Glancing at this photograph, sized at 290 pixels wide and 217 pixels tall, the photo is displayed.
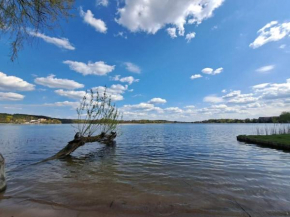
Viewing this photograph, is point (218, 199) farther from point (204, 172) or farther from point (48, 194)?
point (48, 194)

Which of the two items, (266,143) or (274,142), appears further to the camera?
(266,143)

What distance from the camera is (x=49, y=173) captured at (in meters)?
10.0

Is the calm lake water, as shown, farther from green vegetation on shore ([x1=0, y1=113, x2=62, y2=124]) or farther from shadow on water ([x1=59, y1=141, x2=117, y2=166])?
green vegetation on shore ([x1=0, y1=113, x2=62, y2=124])

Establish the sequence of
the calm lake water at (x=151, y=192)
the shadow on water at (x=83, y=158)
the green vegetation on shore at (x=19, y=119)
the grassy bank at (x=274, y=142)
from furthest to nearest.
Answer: the green vegetation on shore at (x=19, y=119) < the grassy bank at (x=274, y=142) < the shadow on water at (x=83, y=158) < the calm lake water at (x=151, y=192)

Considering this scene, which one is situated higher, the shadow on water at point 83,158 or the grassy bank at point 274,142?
the grassy bank at point 274,142

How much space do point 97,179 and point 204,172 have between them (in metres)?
6.21

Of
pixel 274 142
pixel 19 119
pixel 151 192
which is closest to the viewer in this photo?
pixel 151 192

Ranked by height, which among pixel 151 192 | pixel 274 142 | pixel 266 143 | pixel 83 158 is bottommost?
pixel 83 158

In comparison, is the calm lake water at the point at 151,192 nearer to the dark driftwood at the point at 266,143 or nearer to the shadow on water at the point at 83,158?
the shadow on water at the point at 83,158

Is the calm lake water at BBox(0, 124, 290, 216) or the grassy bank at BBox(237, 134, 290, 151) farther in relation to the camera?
the grassy bank at BBox(237, 134, 290, 151)

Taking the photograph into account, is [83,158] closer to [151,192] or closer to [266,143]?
[151,192]

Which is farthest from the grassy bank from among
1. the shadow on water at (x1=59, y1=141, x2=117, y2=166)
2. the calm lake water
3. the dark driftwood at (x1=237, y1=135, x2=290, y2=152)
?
the shadow on water at (x1=59, y1=141, x2=117, y2=166)

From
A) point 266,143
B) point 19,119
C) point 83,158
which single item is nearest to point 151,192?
point 83,158

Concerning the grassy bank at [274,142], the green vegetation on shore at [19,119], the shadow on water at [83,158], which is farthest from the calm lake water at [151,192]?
the green vegetation on shore at [19,119]
